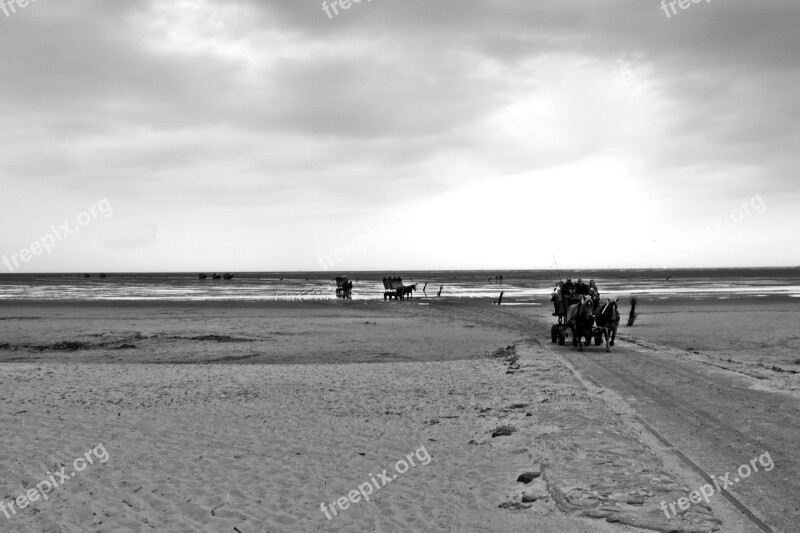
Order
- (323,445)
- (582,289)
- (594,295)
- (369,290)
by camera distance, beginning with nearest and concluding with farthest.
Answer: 1. (323,445)
2. (594,295)
3. (582,289)
4. (369,290)

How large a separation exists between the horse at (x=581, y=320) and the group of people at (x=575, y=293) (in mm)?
536

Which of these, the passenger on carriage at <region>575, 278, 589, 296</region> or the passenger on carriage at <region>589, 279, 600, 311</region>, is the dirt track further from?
the passenger on carriage at <region>575, 278, 589, 296</region>

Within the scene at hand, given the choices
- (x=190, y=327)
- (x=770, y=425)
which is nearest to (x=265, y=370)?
(x=770, y=425)

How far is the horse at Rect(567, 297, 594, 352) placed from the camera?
794 inches

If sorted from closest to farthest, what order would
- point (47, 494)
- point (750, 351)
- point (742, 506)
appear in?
point (742, 506), point (47, 494), point (750, 351)

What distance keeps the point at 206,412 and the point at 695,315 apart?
102 feet

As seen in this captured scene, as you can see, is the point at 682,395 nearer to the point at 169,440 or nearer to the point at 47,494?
the point at 169,440

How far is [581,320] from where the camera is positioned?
67.7 ft

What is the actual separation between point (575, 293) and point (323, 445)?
624 inches

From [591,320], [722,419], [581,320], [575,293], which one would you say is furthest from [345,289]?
[722,419]

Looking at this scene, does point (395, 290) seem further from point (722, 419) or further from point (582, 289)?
point (722, 419)

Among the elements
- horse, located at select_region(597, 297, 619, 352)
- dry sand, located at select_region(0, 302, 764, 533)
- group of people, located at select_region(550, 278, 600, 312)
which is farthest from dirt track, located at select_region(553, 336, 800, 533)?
group of people, located at select_region(550, 278, 600, 312)

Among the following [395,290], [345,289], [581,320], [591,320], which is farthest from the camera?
[345,289]

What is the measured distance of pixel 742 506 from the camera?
642cm
